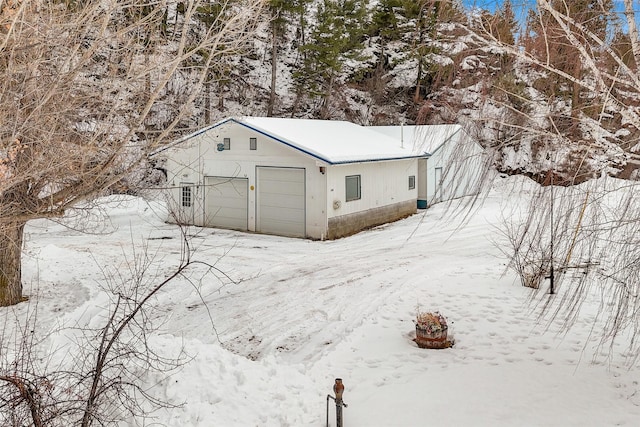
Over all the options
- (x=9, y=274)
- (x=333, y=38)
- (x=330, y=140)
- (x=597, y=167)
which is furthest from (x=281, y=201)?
(x=333, y=38)

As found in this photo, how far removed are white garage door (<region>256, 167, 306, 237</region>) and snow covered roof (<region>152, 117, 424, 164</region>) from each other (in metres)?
0.99

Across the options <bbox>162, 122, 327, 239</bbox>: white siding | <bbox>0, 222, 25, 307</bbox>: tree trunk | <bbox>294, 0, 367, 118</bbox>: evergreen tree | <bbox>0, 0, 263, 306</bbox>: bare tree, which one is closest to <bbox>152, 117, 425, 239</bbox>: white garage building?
<bbox>162, 122, 327, 239</bbox>: white siding

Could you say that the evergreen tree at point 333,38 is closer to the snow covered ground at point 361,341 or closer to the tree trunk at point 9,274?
the snow covered ground at point 361,341

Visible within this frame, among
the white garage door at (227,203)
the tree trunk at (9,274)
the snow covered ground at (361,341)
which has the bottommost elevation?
the snow covered ground at (361,341)

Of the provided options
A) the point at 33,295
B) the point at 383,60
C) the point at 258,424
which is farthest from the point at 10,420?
the point at 383,60

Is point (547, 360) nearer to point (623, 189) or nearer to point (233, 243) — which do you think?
point (623, 189)

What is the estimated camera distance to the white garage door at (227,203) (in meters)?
16.4

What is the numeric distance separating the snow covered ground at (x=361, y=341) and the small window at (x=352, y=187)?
2.92m

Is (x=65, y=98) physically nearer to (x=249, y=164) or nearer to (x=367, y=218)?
(x=249, y=164)

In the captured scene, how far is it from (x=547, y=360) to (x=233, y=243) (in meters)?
9.73

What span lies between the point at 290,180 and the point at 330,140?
2583mm

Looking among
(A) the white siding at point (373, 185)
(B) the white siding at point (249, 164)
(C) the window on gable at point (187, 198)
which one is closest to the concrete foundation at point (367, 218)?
(A) the white siding at point (373, 185)

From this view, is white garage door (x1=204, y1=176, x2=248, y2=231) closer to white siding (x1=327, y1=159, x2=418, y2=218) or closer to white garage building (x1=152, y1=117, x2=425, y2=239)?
white garage building (x1=152, y1=117, x2=425, y2=239)

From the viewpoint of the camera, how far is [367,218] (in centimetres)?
1664
